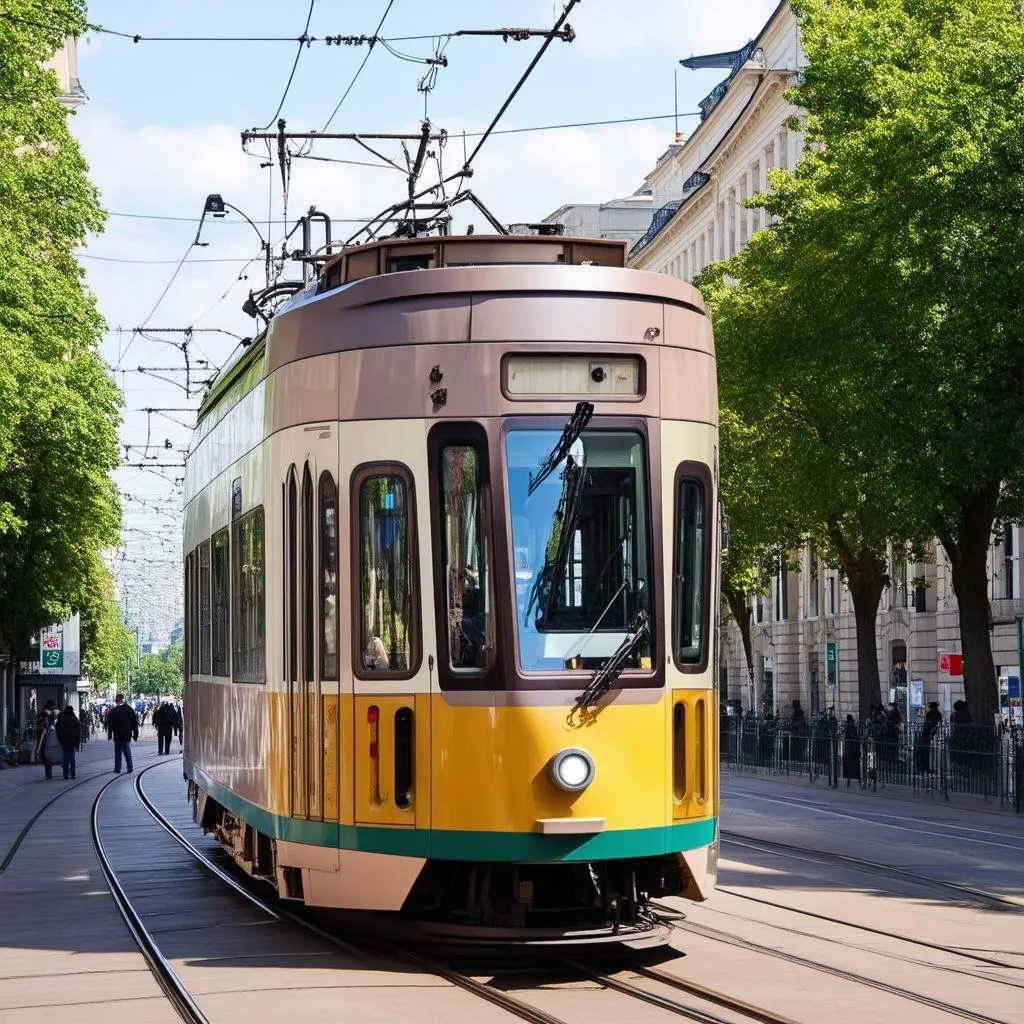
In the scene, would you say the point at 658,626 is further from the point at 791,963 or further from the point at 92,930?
the point at 92,930

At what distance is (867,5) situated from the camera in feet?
113

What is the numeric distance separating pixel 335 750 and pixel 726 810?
16.8 m

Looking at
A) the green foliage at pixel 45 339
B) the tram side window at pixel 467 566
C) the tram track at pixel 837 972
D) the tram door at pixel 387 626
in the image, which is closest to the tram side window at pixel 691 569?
the tram side window at pixel 467 566

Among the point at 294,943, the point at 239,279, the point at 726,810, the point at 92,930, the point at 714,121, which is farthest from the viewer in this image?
the point at 714,121

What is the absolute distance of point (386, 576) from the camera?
34.5 feet

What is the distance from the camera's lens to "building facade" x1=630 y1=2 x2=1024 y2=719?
5122 centimetres

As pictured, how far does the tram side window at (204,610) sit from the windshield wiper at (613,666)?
5655 mm

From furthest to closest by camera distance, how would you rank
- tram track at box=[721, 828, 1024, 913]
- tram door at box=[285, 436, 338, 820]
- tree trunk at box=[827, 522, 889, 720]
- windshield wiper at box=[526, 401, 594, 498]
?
tree trunk at box=[827, 522, 889, 720] < tram track at box=[721, 828, 1024, 913] < tram door at box=[285, 436, 338, 820] < windshield wiper at box=[526, 401, 594, 498]

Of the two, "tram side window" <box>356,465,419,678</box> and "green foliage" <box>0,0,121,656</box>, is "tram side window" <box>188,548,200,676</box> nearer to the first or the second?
"tram side window" <box>356,465,419,678</box>

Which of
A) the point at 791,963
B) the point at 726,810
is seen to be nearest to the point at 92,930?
the point at 791,963

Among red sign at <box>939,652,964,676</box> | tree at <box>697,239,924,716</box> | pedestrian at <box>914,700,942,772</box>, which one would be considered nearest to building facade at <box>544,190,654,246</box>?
tree at <box>697,239,924,716</box>

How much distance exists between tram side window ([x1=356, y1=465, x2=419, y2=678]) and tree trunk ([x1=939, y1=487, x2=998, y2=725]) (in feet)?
76.0

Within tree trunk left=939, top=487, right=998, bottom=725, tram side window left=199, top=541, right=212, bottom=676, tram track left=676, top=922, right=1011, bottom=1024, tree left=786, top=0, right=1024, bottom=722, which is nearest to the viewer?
tram track left=676, top=922, right=1011, bottom=1024

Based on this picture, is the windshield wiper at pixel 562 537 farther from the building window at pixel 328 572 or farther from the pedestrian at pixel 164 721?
the pedestrian at pixel 164 721
